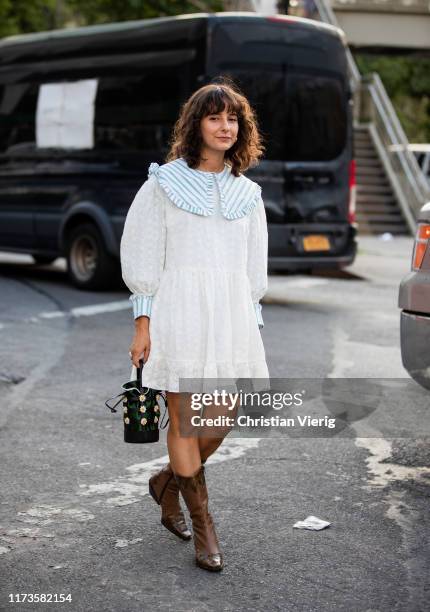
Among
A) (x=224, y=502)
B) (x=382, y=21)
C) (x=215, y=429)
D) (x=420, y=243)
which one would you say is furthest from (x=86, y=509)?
(x=382, y=21)

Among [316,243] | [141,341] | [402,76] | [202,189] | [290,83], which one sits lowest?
[316,243]

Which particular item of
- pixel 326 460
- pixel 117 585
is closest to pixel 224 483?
pixel 326 460

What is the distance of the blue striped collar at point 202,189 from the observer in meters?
4.13

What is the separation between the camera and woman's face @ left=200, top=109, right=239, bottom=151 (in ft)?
13.6

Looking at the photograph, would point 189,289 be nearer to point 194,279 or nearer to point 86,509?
point 194,279

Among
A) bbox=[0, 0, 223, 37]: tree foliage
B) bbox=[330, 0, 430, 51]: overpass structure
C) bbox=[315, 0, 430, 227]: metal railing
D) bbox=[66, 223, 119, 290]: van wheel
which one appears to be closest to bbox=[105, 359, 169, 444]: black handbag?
bbox=[66, 223, 119, 290]: van wheel

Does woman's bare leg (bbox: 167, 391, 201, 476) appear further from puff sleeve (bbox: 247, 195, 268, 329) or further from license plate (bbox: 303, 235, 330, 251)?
license plate (bbox: 303, 235, 330, 251)

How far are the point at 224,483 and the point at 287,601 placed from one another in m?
1.46

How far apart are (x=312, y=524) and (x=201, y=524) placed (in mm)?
664

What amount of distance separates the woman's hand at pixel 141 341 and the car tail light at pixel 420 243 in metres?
2.01

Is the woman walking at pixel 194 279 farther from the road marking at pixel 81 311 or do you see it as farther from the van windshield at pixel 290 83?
the van windshield at pixel 290 83

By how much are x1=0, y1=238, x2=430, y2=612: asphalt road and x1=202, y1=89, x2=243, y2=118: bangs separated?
163 centimetres

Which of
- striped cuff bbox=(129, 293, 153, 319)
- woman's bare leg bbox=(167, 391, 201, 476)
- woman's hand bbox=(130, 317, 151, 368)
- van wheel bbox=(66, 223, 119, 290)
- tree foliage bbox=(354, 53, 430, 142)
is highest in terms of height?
tree foliage bbox=(354, 53, 430, 142)

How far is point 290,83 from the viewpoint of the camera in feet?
39.1
